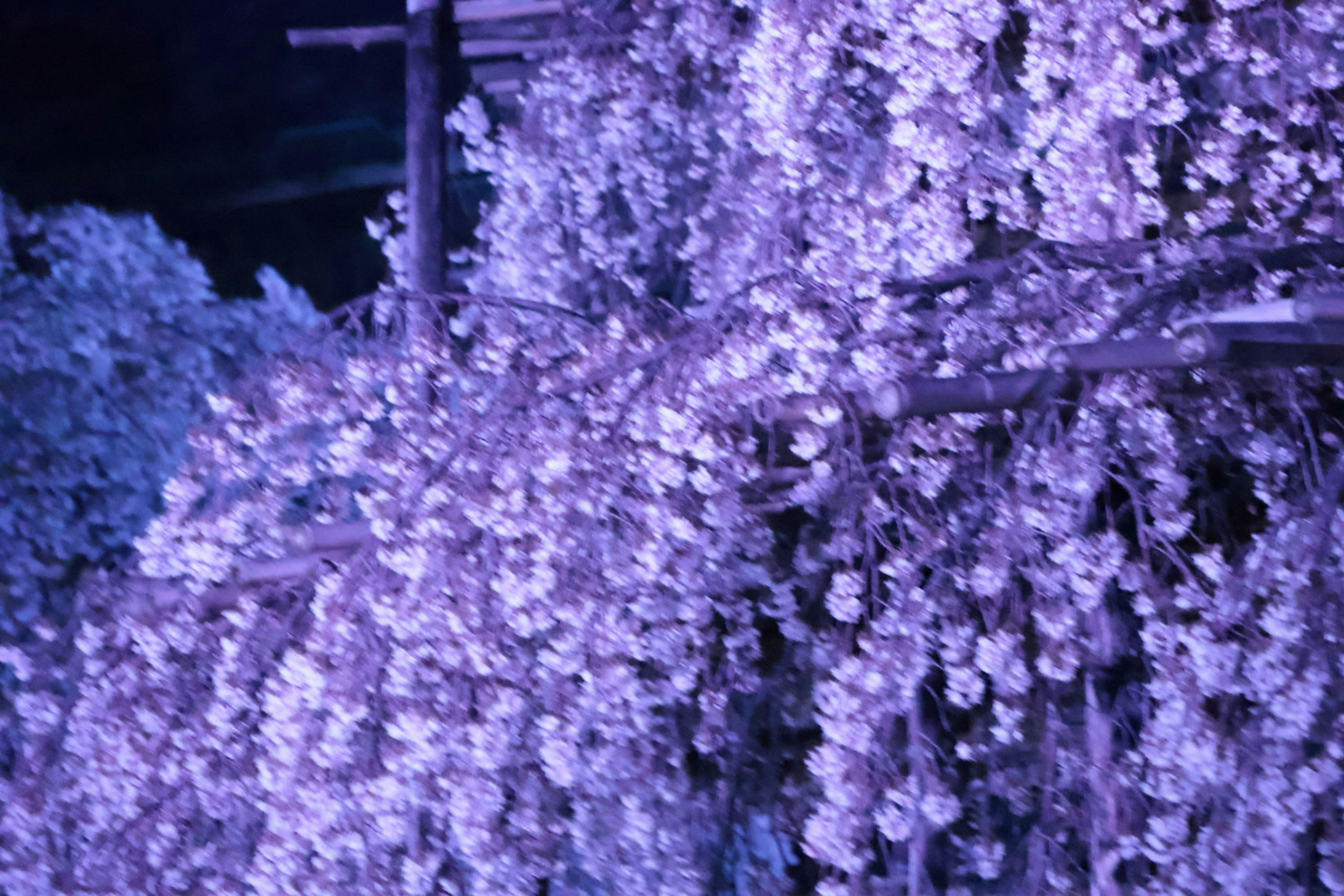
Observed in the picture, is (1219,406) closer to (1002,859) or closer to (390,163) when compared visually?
(1002,859)

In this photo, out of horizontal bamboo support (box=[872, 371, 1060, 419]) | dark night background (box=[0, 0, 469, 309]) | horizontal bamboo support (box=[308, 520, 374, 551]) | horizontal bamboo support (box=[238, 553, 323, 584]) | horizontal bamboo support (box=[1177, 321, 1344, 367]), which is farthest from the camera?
dark night background (box=[0, 0, 469, 309])

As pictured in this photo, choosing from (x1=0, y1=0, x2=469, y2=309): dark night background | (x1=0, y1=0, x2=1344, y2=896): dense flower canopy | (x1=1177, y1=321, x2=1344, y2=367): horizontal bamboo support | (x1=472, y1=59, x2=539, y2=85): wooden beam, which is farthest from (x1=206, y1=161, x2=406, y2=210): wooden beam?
(x1=1177, y1=321, x2=1344, y2=367): horizontal bamboo support

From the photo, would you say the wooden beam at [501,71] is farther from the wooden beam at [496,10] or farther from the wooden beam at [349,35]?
the wooden beam at [349,35]

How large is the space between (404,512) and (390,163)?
7.51 meters

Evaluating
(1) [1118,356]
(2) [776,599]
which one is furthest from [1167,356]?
(2) [776,599]

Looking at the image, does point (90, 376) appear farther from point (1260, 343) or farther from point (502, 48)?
point (1260, 343)

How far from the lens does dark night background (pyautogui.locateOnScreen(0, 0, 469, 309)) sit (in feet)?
25.2

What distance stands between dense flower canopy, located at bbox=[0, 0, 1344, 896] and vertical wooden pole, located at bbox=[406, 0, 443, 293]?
2.12 m

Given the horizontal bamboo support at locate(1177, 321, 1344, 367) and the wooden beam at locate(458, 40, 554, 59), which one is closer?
the horizontal bamboo support at locate(1177, 321, 1344, 367)

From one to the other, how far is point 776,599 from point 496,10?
13.5ft

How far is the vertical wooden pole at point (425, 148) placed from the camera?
221 inches

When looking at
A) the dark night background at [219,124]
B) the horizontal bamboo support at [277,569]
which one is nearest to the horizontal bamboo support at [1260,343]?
the horizontal bamboo support at [277,569]

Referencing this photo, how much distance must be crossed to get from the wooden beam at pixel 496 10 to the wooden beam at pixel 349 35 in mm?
320

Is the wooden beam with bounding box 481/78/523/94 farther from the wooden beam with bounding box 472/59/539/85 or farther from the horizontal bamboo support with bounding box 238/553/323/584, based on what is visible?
the horizontal bamboo support with bounding box 238/553/323/584
